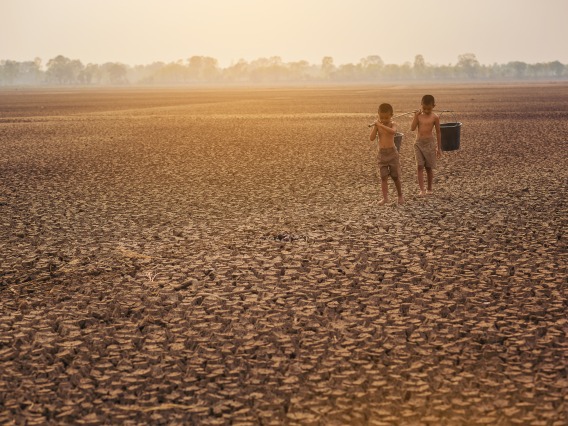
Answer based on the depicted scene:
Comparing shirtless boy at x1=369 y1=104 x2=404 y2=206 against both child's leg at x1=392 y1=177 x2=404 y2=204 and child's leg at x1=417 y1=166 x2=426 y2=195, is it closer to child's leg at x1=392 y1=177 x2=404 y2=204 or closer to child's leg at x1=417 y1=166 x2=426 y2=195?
child's leg at x1=392 y1=177 x2=404 y2=204

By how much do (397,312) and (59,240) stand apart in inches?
171

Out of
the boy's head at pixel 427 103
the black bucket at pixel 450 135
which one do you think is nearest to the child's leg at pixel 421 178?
the boy's head at pixel 427 103

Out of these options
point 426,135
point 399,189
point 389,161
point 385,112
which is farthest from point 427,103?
point 399,189

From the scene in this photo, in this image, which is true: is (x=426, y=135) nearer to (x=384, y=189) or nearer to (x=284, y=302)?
(x=384, y=189)

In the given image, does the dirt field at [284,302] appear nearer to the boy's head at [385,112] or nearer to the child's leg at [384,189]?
the child's leg at [384,189]

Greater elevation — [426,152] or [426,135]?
[426,135]

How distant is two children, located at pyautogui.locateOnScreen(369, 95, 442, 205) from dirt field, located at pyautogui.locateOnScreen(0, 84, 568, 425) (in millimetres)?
395

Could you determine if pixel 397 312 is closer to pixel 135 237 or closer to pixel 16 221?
pixel 135 237

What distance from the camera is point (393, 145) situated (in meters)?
9.20

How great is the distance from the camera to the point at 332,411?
12.2ft

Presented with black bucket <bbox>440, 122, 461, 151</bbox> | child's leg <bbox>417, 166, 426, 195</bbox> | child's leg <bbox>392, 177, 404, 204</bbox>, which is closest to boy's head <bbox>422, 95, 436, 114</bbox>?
child's leg <bbox>417, 166, 426, 195</bbox>

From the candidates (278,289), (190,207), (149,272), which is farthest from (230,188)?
(278,289)

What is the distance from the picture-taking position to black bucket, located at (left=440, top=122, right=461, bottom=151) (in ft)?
36.8

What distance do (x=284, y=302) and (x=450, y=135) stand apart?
6.73 meters
